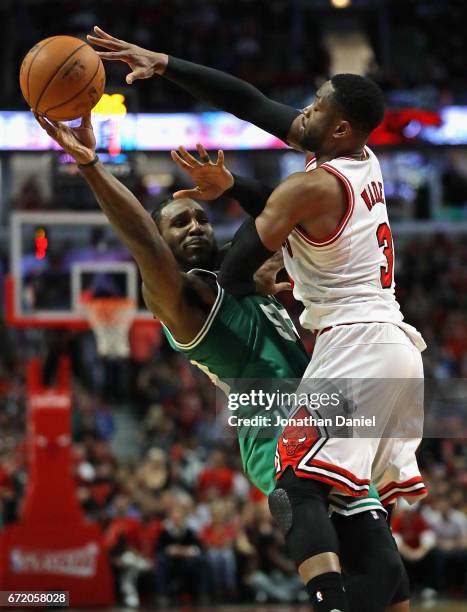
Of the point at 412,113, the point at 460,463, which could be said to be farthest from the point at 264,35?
the point at 460,463

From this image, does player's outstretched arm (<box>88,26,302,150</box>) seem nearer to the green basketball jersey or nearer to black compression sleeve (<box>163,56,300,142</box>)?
black compression sleeve (<box>163,56,300,142</box>)

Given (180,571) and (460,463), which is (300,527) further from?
(460,463)

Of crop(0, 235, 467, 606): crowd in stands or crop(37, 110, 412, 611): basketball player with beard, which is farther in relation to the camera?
crop(0, 235, 467, 606): crowd in stands

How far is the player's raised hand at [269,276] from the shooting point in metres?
4.61

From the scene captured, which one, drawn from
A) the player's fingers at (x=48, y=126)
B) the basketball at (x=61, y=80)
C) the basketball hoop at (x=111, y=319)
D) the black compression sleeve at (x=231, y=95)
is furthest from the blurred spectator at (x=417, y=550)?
the player's fingers at (x=48, y=126)

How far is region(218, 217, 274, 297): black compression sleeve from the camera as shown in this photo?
152 inches

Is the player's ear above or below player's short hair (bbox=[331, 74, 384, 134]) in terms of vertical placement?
below

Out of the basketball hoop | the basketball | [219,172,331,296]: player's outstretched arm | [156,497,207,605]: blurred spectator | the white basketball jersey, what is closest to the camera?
[219,172,331,296]: player's outstretched arm

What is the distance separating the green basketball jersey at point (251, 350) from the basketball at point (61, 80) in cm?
96

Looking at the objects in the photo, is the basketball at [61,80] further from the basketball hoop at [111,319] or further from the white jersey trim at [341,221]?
the basketball hoop at [111,319]

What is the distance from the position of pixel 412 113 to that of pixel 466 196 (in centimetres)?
502

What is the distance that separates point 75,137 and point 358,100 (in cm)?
108

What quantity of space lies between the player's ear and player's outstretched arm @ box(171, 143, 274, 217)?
0.34 m

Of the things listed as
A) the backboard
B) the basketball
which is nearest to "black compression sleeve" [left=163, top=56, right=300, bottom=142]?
the basketball
